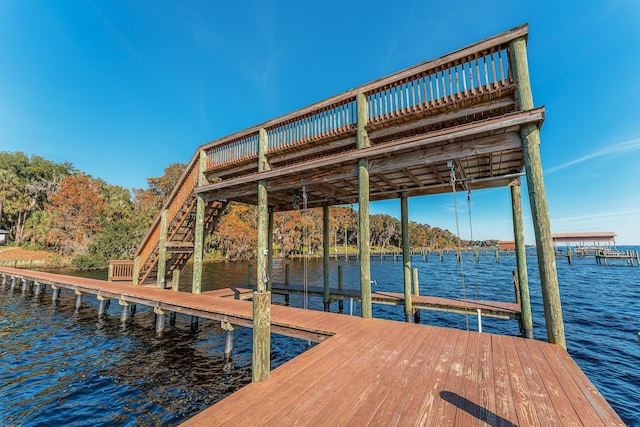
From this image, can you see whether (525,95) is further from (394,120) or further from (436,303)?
(436,303)

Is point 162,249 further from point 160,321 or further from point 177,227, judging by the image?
point 160,321

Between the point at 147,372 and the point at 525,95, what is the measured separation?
11.5 meters

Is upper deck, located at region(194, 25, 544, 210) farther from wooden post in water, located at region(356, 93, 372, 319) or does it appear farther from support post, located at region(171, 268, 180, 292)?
support post, located at region(171, 268, 180, 292)

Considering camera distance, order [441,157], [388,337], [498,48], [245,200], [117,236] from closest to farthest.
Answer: [388,337]
[498,48]
[441,157]
[245,200]
[117,236]

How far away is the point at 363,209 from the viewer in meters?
7.43

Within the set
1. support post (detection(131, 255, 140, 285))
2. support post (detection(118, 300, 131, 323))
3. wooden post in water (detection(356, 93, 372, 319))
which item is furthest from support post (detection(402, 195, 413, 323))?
support post (detection(131, 255, 140, 285))

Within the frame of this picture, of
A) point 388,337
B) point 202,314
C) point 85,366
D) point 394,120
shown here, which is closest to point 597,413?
point 388,337

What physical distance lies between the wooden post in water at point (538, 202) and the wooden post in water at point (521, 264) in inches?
136

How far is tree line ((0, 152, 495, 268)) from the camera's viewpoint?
108 feet

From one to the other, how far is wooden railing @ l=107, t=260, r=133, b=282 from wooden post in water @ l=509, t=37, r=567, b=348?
18.3m

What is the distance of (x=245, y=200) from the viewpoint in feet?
44.5

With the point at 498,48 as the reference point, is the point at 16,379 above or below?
below

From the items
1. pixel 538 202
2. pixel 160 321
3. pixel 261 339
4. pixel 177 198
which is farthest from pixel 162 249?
pixel 538 202

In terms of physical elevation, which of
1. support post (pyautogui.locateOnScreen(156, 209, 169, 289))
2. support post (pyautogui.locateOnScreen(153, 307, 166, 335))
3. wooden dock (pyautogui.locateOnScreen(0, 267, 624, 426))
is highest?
support post (pyautogui.locateOnScreen(156, 209, 169, 289))
